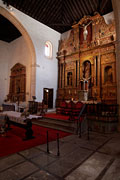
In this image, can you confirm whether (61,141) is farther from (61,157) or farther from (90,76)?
(90,76)

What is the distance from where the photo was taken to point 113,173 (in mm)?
2631

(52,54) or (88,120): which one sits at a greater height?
(52,54)

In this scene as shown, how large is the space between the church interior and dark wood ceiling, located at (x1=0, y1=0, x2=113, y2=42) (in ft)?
0.25

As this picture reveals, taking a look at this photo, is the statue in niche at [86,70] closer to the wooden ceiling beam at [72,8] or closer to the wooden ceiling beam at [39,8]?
the wooden ceiling beam at [72,8]

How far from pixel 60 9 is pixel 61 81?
23.8 feet

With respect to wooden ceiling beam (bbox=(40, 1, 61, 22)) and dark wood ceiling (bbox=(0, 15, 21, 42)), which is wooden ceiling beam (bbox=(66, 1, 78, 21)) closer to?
wooden ceiling beam (bbox=(40, 1, 61, 22))

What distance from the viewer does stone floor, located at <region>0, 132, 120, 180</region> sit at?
253cm

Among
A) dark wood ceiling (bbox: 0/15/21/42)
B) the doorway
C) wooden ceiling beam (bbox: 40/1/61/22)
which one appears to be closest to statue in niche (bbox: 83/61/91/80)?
the doorway

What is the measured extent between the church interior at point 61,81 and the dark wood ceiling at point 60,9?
0.08 metres

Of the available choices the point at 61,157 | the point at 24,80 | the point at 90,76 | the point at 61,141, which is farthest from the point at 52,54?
the point at 61,157

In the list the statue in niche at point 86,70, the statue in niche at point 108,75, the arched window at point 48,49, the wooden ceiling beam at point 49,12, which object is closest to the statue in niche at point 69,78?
the statue in niche at point 86,70

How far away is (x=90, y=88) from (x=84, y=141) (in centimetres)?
749

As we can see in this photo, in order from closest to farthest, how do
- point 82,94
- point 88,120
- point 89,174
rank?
point 89,174 < point 88,120 < point 82,94

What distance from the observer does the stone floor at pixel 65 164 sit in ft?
8.29
